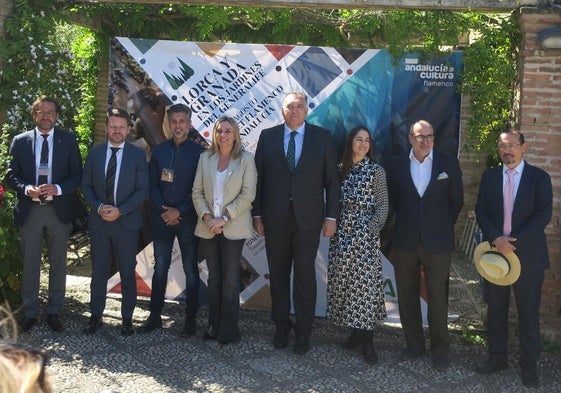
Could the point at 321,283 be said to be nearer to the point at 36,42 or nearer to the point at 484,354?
the point at 484,354

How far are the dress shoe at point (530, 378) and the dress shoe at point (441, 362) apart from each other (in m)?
0.58

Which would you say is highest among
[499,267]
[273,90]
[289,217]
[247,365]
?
[273,90]

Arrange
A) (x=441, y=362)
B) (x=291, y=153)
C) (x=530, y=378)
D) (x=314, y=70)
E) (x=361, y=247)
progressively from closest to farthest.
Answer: (x=530, y=378), (x=441, y=362), (x=361, y=247), (x=291, y=153), (x=314, y=70)

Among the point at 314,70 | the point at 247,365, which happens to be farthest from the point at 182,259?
the point at 314,70

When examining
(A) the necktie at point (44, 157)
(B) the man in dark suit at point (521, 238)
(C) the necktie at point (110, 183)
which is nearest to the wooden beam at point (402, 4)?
(B) the man in dark suit at point (521, 238)

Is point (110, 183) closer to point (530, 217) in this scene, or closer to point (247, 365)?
point (247, 365)

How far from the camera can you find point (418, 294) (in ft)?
18.9

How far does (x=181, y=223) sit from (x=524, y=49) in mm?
3276

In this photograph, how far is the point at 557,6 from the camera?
18.9ft

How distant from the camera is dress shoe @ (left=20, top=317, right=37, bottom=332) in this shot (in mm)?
6004

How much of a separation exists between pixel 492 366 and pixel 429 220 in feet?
4.01

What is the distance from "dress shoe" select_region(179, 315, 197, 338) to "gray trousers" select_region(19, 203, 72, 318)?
43.5 inches

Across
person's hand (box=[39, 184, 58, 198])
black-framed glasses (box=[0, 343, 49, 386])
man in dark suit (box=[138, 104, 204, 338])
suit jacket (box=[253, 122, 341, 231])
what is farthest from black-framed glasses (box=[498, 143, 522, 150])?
black-framed glasses (box=[0, 343, 49, 386])

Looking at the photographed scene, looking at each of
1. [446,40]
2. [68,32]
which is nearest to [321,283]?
[446,40]
